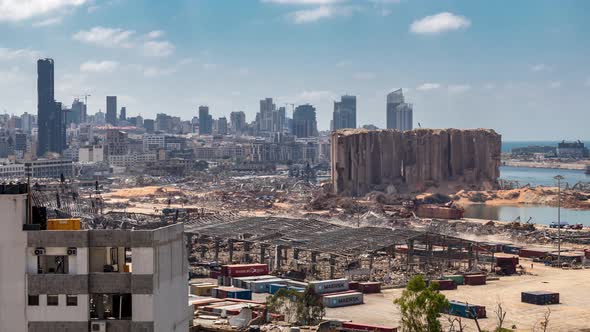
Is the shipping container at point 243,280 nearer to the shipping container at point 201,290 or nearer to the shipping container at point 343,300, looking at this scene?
the shipping container at point 201,290

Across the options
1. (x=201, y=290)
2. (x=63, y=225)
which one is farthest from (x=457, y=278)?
(x=63, y=225)

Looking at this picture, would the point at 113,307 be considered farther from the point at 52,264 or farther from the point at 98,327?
the point at 52,264

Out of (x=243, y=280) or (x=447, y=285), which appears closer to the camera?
(x=243, y=280)

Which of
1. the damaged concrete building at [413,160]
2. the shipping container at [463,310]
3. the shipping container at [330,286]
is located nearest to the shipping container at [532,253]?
the shipping container at [330,286]

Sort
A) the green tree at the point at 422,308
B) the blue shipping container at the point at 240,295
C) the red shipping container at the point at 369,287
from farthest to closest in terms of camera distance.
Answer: the red shipping container at the point at 369,287 < the blue shipping container at the point at 240,295 < the green tree at the point at 422,308

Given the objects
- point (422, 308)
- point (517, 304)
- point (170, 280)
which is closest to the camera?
point (170, 280)

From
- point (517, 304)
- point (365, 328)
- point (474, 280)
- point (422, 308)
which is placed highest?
point (422, 308)

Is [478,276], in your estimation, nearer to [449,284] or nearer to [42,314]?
[449,284]
